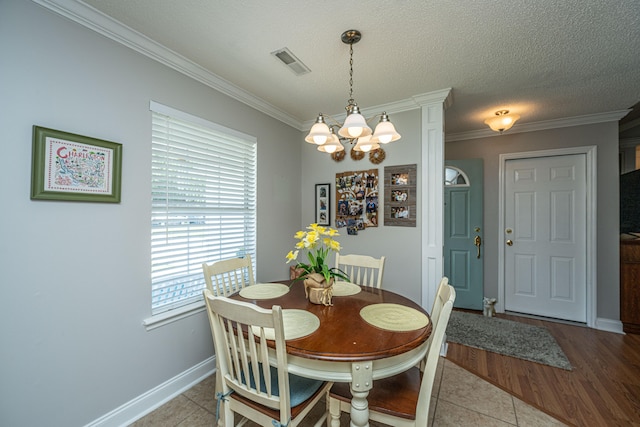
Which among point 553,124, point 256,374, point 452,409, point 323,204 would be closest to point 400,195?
point 323,204

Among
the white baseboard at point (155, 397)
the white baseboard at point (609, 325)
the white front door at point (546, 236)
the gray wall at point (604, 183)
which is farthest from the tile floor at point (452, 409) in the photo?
the gray wall at point (604, 183)

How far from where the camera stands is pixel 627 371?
7.25ft

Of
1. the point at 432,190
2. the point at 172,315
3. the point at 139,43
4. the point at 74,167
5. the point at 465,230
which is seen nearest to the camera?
the point at 74,167

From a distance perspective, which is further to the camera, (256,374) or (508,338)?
(508,338)

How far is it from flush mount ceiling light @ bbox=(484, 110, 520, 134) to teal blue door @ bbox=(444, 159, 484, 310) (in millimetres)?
691

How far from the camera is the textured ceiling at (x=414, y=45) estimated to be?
4.83 feet

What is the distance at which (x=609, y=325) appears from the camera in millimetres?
2984

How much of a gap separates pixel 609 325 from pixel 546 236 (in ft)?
3.73

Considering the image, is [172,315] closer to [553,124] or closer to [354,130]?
[354,130]

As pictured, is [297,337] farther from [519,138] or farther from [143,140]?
[519,138]

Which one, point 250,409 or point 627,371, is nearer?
point 250,409

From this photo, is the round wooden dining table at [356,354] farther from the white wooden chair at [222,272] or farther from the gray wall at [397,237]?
the gray wall at [397,237]

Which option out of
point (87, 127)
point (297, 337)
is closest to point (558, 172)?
point (297, 337)

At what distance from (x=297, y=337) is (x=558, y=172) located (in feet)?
12.8
